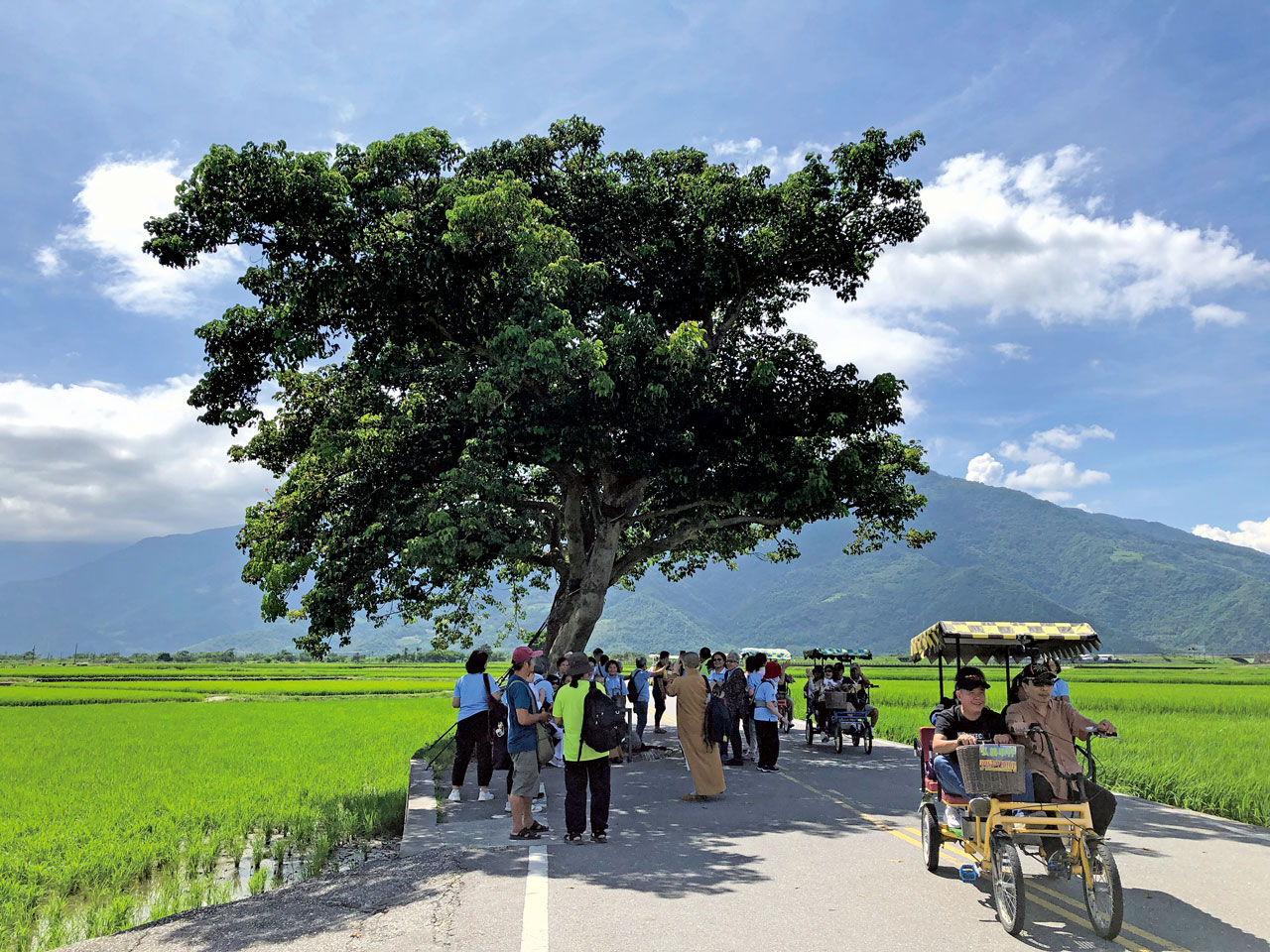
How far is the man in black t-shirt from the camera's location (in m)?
7.11

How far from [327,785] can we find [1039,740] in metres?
10.0

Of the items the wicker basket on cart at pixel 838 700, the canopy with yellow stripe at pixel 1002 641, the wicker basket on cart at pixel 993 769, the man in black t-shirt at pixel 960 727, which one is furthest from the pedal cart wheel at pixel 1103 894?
the wicker basket on cart at pixel 838 700

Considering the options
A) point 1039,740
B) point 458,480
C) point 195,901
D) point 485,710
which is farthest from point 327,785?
point 1039,740

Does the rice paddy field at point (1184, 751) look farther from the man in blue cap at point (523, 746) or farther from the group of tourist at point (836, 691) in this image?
the man in blue cap at point (523, 746)

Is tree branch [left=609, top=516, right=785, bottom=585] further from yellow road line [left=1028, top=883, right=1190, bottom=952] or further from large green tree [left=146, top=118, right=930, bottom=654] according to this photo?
yellow road line [left=1028, top=883, right=1190, bottom=952]

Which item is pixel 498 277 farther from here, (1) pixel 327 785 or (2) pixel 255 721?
(2) pixel 255 721

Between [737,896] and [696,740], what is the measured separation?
4.78 meters

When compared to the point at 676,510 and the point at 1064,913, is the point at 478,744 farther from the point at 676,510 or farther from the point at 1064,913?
the point at 676,510

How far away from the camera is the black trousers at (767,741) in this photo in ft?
46.5

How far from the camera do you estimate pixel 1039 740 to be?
277 inches

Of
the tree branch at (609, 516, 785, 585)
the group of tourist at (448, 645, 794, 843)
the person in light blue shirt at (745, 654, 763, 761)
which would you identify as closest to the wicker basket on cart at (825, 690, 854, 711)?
the person in light blue shirt at (745, 654, 763, 761)

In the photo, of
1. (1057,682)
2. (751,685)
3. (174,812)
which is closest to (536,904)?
(174,812)

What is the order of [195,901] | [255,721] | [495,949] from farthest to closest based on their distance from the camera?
1. [255,721]
2. [195,901]
3. [495,949]

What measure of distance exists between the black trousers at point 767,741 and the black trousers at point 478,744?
4.66 metres
